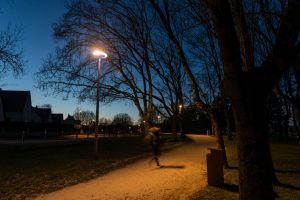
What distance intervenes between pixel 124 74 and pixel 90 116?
135106 mm

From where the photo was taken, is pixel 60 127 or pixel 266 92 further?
pixel 60 127

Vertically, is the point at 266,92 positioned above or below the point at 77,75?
below

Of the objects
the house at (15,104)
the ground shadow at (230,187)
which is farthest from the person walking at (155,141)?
the house at (15,104)

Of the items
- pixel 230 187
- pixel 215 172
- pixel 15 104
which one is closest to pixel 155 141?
pixel 215 172

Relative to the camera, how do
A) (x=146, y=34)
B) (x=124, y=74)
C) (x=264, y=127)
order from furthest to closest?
1. (x=124, y=74)
2. (x=146, y=34)
3. (x=264, y=127)

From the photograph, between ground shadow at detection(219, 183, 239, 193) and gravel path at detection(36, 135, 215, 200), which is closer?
gravel path at detection(36, 135, 215, 200)

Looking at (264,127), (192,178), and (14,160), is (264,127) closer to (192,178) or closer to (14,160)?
(192,178)

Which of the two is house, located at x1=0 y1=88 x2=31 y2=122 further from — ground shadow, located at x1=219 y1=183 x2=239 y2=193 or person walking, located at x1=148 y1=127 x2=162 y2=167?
ground shadow, located at x1=219 y1=183 x2=239 y2=193

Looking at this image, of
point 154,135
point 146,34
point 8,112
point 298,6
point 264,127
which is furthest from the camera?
point 8,112

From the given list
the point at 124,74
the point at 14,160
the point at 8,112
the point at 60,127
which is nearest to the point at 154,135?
the point at 14,160

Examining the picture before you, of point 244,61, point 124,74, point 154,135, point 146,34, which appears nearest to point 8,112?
point 124,74

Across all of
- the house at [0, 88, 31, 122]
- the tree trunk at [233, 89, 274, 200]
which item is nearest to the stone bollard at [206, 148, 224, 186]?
the tree trunk at [233, 89, 274, 200]

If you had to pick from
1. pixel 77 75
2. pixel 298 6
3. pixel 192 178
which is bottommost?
pixel 192 178

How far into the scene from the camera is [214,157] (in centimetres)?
1176
